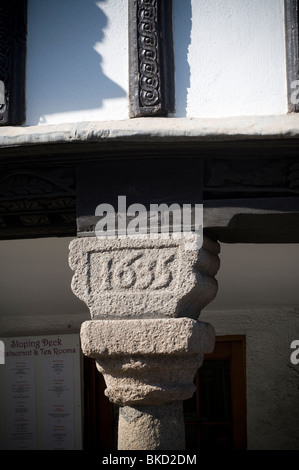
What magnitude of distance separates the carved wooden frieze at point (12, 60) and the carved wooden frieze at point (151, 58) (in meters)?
0.50

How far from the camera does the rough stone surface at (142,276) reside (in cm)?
314

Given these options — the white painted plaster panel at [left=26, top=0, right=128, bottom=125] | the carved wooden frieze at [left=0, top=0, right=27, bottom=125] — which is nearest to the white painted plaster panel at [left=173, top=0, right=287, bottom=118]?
the white painted plaster panel at [left=26, top=0, right=128, bottom=125]

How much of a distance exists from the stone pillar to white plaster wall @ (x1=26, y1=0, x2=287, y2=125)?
59cm

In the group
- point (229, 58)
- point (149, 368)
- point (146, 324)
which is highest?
point (229, 58)

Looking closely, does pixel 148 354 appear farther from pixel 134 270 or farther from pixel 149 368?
pixel 134 270

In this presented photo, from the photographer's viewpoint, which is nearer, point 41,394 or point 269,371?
point 269,371

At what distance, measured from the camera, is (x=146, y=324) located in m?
3.12

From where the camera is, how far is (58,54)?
341 cm

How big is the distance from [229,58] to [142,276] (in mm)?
988

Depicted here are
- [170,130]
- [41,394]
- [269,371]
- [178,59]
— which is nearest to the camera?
[170,130]

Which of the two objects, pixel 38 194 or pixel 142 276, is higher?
pixel 38 194

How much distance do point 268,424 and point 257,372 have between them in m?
0.33

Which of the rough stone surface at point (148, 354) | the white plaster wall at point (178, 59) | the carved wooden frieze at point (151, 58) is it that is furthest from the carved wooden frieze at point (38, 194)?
the rough stone surface at point (148, 354)

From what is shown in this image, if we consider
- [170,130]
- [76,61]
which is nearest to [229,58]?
[170,130]
